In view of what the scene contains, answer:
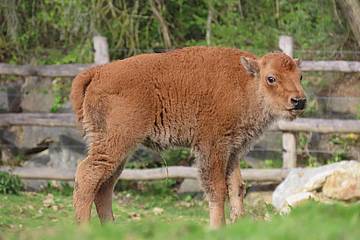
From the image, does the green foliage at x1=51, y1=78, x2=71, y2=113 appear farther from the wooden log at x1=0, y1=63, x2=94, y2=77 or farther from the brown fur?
the brown fur

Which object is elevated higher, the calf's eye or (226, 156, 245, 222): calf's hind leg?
the calf's eye

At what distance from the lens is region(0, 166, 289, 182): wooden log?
13.0 m

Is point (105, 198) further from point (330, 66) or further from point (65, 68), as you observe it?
point (330, 66)

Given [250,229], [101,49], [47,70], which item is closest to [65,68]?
[47,70]

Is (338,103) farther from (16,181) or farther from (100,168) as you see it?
(100,168)

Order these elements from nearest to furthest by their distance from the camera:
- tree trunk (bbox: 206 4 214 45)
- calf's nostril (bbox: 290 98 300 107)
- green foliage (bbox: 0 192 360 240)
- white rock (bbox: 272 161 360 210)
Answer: green foliage (bbox: 0 192 360 240) < calf's nostril (bbox: 290 98 300 107) < white rock (bbox: 272 161 360 210) < tree trunk (bbox: 206 4 214 45)

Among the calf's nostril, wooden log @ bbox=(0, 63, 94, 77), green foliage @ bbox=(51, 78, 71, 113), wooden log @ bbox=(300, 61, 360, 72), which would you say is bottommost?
green foliage @ bbox=(51, 78, 71, 113)

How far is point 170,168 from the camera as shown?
521 inches

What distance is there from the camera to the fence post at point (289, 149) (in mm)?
13055

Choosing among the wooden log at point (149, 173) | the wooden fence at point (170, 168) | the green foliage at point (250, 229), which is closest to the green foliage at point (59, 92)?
the wooden fence at point (170, 168)

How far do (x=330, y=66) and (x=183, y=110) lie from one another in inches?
187

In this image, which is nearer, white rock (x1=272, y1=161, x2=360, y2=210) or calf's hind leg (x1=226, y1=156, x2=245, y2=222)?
calf's hind leg (x1=226, y1=156, x2=245, y2=222)

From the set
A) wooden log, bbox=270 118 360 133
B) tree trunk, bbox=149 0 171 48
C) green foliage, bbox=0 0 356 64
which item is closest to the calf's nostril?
wooden log, bbox=270 118 360 133

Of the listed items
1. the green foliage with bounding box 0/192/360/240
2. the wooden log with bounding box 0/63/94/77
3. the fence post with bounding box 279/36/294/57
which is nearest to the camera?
the green foliage with bounding box 0/192/360/240
